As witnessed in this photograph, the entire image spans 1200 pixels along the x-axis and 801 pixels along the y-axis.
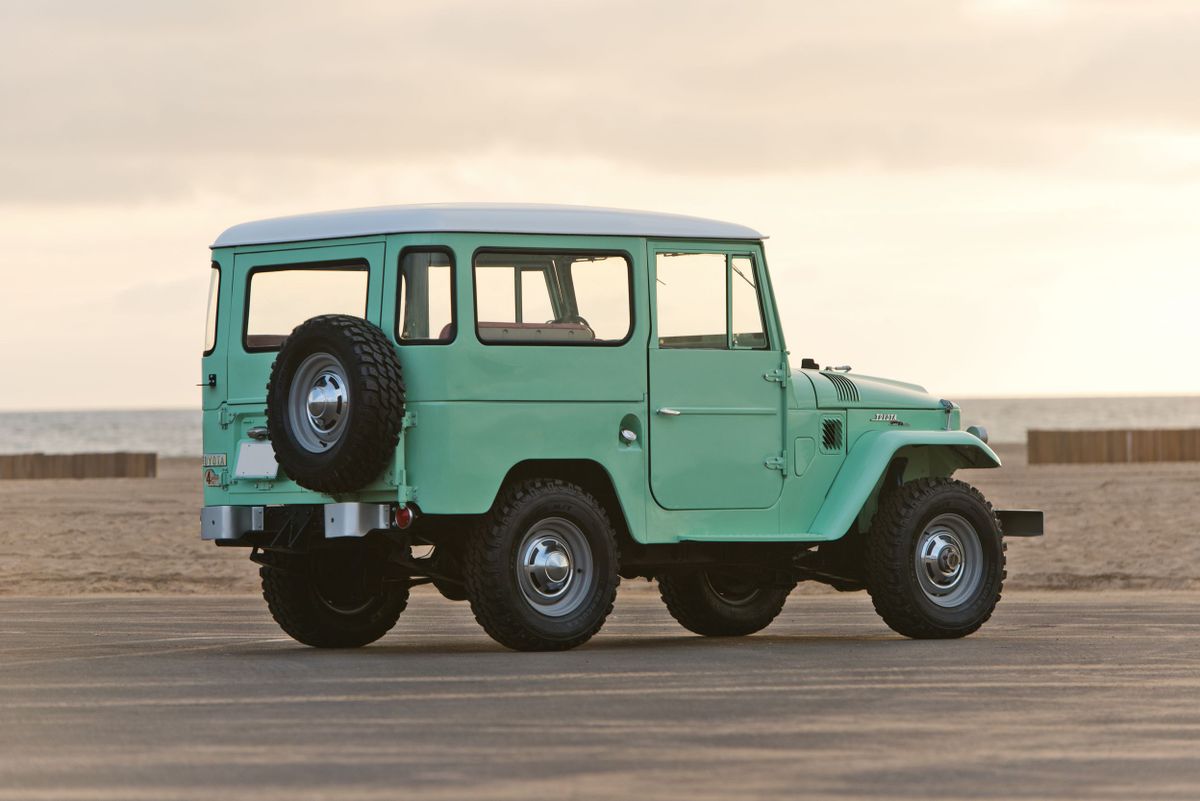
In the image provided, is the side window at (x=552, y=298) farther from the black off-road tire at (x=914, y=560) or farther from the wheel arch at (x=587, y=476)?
the black off-road tire at (x=914, y=560)

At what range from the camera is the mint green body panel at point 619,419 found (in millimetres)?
13883

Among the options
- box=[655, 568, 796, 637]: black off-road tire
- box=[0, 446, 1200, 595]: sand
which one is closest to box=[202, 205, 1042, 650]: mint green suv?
box=[655, 568, 796, 637]: black off-road tire

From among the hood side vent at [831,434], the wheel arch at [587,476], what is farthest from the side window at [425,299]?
the hood side vent at [831,434]

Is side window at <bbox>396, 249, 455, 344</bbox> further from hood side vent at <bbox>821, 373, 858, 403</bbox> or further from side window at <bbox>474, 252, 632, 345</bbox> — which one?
hood side vent at <bbox>821, 373, 858, 403</bbox>

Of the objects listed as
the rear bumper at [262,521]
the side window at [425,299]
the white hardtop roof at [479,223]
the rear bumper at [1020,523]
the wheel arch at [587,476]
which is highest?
the white hardtop roof at [479,223]

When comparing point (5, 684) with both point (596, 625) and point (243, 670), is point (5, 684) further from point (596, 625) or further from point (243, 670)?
point (596, 625)

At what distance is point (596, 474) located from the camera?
1464 centimetres

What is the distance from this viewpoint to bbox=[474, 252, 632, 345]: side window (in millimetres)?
14211

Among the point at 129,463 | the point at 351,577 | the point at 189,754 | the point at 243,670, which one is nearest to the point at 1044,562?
the point at 351,577

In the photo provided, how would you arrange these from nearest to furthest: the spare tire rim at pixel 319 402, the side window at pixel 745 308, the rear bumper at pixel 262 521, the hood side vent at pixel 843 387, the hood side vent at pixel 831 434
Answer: the spare tire rim at pixel 319 402
the rear bumper at pixel 262 521
the side window at pixel 745 308
the hood side vent at pixel 831 434
the hood side vent at pixel 843 387

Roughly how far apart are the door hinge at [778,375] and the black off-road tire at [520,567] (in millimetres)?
1671

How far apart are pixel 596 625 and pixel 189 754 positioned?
210 inches

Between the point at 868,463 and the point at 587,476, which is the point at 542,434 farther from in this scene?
the point at 868,463

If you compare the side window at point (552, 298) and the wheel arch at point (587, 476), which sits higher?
the side window at point (552, 298)
